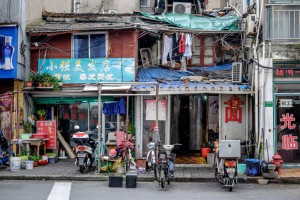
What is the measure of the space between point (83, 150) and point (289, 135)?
718 cm

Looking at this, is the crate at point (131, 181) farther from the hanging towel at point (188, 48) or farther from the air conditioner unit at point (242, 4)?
the air conditioner unit at point (242, 4)

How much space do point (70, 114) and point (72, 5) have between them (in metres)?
8.01

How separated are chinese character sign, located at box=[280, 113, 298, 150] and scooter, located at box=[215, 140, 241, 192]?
3860 millimetres

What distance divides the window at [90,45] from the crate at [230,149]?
24.0ft

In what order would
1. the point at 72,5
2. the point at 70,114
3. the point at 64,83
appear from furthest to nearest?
the point at 72,5, the point at 70,114, the point at 64,83

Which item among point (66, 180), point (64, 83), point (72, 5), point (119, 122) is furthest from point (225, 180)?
point (72, 5)

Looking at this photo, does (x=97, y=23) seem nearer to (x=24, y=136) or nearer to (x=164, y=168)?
(x=24, y=136)

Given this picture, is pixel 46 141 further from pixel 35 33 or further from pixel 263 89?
pixel 263 89

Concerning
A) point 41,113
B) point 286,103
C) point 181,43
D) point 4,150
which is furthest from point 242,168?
point 4,150

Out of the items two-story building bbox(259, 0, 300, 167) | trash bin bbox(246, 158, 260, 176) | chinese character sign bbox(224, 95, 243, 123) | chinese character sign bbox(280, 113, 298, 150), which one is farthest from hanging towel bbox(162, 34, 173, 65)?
trash bin bbox(246, 158, 260, 176)

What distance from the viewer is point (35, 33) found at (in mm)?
18609

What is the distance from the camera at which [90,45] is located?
1889 centimetres

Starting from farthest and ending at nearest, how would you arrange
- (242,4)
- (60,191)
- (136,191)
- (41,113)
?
(242,4) → (41,113) → (136,191) → (60,191)

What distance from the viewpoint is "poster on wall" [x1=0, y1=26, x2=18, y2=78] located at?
17453mm
